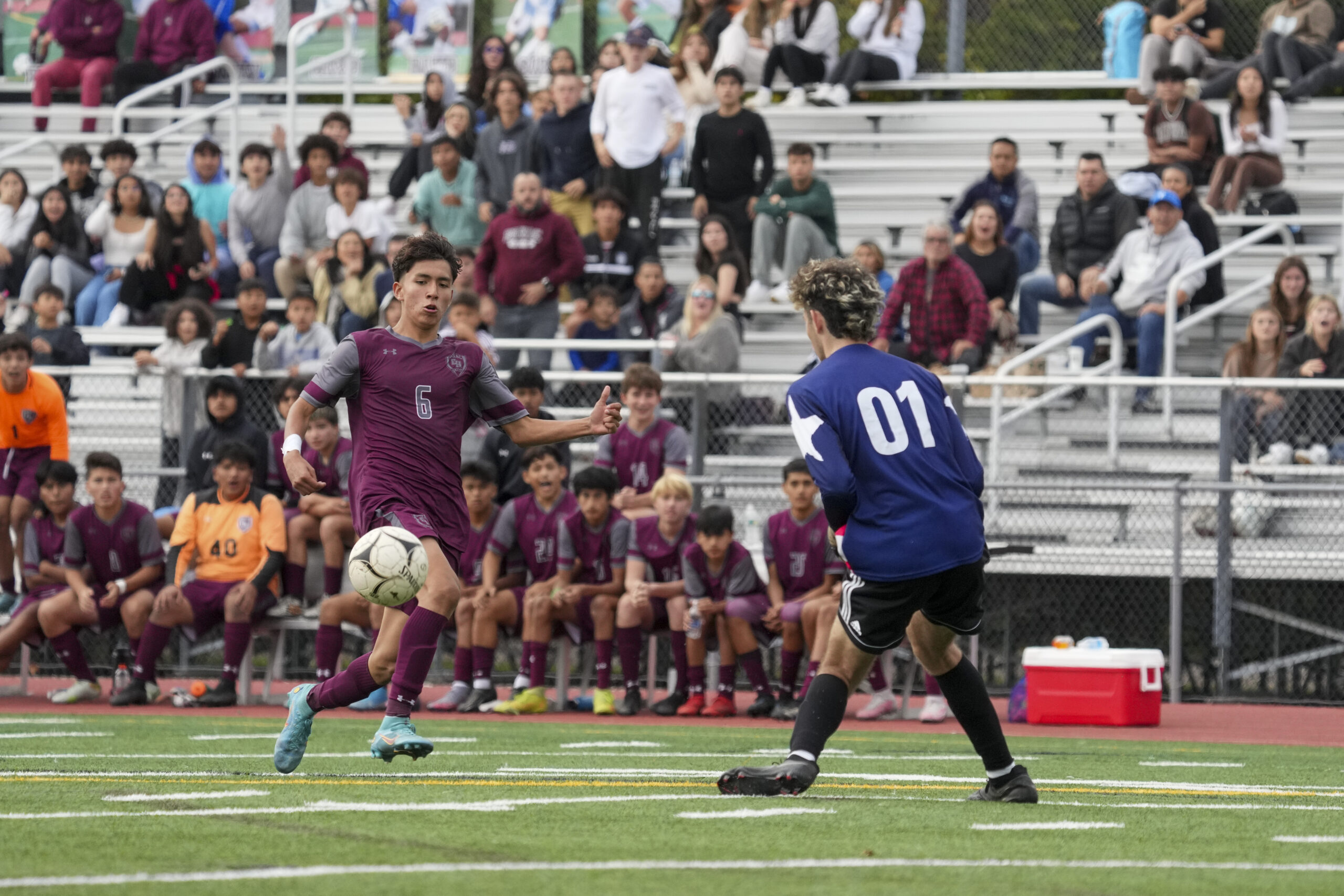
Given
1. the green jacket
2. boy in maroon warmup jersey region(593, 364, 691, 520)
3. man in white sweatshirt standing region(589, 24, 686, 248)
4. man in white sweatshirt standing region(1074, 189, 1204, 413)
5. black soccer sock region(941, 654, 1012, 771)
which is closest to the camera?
black soccer sock region(941, 654, 1012, 771)

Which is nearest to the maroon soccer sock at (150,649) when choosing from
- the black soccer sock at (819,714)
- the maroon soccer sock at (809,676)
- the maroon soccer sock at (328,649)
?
the maroon soccer sock at (328,649)

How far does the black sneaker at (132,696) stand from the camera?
12.2m

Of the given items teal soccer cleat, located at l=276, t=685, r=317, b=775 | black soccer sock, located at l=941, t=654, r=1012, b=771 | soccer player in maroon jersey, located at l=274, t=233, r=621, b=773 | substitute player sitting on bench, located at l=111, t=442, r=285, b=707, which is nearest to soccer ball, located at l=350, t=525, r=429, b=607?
soccer player in maroon jersey, located at l=274, t=233, r=621, b=773

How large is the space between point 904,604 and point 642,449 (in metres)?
6.64

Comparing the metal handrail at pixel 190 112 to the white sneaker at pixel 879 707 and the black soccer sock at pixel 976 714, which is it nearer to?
the white sneaker at pixel 879 707

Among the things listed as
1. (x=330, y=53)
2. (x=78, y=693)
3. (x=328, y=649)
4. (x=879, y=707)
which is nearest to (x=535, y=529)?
(x=328, y=649)

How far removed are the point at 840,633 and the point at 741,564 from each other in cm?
576

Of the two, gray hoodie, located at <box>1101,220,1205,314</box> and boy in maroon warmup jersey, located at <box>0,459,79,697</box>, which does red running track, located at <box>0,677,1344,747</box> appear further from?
gray hoodie, located at <box>1101,220,1205,314</box>

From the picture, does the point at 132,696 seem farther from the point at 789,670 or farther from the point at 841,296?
the point at 841,296

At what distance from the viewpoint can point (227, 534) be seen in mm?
12508

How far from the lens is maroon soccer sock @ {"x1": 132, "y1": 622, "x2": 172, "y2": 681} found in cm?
1234

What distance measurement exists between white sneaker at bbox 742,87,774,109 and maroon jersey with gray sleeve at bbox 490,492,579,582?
26.9 feet

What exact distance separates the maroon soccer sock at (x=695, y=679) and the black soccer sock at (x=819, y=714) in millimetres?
5857

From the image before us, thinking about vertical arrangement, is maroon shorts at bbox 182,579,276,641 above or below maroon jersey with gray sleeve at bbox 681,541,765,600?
below
